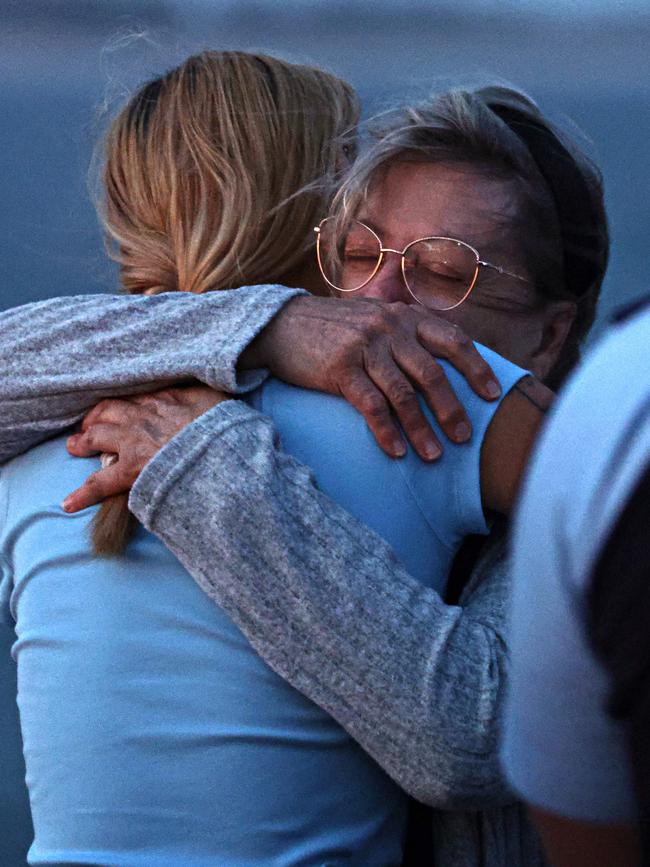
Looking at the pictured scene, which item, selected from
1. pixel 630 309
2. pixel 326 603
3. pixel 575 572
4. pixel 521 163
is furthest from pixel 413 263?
pixel 575 572

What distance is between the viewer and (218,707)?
4.66 ft

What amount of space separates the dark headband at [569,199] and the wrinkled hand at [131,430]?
684mm

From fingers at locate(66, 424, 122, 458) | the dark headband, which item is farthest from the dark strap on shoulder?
the dark headband

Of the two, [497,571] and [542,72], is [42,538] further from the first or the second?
[542,72]

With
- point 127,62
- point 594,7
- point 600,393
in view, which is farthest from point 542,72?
point 600,393

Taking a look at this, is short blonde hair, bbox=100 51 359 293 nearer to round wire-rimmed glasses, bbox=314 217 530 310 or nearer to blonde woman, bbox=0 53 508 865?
round wire-rimmed glasses, bbox=314 217 530 310

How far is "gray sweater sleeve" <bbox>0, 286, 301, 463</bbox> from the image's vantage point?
146 cm

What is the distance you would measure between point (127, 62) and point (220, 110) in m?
0.45

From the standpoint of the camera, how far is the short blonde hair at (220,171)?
1.74 m

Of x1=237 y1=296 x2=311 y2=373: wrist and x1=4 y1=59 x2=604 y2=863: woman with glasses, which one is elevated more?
x1=237 y1=296 x2=311 y2=373: wrist

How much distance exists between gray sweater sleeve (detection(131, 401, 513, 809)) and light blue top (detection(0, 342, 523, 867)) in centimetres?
6

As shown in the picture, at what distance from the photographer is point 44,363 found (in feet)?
5.06

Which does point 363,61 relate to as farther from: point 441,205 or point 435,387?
point 435,387

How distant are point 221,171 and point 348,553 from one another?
2.10 ft
